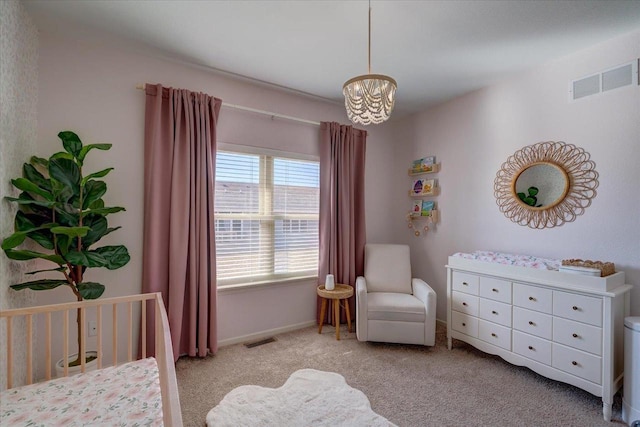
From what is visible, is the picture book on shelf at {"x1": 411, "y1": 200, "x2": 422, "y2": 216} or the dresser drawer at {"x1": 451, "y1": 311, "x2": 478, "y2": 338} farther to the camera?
the picture book on shelf at {"x1": 411, "y1": 200, "x2": 422, "y2": 216}

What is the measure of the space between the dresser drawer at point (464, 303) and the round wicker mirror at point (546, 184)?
2.78ft

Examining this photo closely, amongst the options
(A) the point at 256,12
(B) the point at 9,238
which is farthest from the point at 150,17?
(B) the point at 9,238

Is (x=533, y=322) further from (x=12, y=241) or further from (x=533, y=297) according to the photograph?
(x=12, y=241)

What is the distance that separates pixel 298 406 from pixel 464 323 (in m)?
1.62

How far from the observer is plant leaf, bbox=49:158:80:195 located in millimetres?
1794

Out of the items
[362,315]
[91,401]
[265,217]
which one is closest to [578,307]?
[362,315]

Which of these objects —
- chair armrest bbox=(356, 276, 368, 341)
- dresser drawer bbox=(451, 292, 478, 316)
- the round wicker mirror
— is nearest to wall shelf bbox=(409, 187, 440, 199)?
the round wicker mirror

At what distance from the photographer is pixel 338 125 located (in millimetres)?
3223

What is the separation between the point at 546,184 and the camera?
2.43m

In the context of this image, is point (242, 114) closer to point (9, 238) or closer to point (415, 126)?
point (9, 238)

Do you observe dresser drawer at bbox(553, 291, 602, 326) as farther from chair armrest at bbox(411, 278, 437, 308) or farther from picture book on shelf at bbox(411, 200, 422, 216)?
picture book on shelf at bbox(411, 200, 422, 216)

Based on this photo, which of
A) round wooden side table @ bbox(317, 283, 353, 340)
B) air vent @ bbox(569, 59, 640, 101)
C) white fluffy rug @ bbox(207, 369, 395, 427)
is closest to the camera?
white fluffy rug @ bbox(207, 369, 395, 427)

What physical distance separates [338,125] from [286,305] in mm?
2066

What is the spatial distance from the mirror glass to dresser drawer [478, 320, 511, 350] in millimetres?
1089
